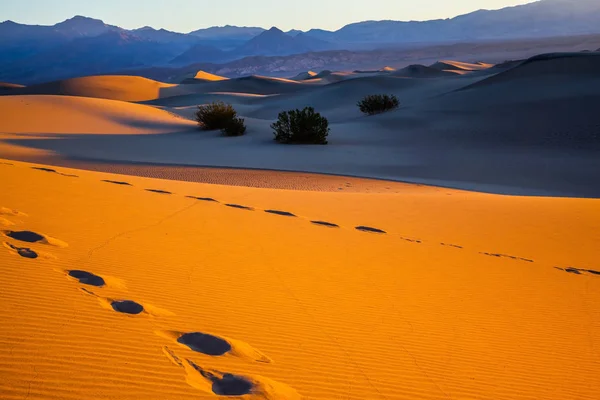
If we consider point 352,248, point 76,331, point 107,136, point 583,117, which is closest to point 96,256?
point 76,331

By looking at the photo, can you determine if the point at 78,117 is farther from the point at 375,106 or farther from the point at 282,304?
the point at 282,304

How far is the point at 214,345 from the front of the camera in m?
3.80

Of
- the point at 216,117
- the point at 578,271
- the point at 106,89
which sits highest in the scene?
the point at 106,89

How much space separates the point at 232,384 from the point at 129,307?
1.30 m

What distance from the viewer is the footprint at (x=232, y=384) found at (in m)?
3.22

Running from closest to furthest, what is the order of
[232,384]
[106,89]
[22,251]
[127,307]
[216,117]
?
[232,384]
[127,307]
[22,251]
[216,117]
[106,89]

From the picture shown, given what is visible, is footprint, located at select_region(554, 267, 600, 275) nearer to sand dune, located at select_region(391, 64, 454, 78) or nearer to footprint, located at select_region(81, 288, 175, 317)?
footprint, located at select_region(81, 288, 175, 317)

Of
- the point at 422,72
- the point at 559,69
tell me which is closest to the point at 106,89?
the point at 422,72

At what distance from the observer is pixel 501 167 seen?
17734 mm

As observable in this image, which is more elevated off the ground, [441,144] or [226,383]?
[441,144]

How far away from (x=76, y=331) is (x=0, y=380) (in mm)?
699

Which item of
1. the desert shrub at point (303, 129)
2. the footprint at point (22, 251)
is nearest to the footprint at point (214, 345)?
the footprint at point (22, 251)

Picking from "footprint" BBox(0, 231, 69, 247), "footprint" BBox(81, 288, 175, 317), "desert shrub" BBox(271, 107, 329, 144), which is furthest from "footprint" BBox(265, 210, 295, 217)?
"desert shrub" BBox(271, 107, 329, 144)

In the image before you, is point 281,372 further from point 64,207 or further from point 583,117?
point 583,117
